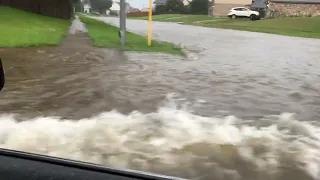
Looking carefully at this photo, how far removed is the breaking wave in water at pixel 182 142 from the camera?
500 cm

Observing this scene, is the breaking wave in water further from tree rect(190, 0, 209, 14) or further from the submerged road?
tree rect(190, 0, 209, 14)

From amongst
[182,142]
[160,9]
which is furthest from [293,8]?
[182,142]

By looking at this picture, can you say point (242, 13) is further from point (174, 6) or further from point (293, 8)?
point (174, 6)

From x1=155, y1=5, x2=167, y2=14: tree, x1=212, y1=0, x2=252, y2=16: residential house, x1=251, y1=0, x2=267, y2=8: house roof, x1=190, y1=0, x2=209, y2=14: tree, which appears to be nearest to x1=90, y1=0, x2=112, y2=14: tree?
x1=155, y1=5, x2=167, y2=14: tree

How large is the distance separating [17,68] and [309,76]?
7.39 meters

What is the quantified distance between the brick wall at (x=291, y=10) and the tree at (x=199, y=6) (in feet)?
83.9

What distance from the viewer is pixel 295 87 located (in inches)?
401

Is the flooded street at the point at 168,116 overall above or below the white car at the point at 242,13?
below

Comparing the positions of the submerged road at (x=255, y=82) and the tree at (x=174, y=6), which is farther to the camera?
the tree at (x=174, y=6)

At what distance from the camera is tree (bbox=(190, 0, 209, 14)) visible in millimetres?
93500

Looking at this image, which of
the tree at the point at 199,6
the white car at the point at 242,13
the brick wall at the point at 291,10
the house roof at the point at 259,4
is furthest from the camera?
the tree at the point at 199,6

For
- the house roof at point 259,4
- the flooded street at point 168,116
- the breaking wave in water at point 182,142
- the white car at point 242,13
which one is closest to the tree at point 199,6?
the house roof at point 259,4

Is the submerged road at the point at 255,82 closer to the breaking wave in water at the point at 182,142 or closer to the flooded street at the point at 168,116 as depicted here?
the flooded street at the point at 168,116

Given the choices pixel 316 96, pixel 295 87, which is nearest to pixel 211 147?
pixel 316 96
